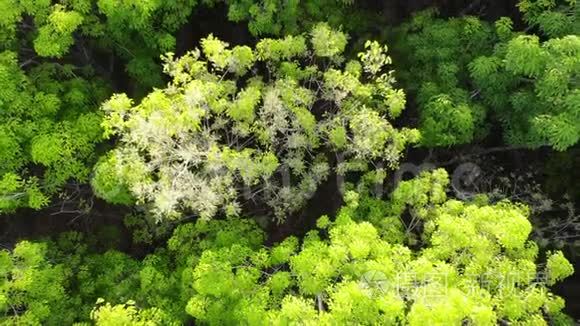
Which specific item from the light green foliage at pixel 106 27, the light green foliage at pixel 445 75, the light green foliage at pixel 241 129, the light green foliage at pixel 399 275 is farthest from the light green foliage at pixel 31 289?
the light green foliage at pixel 445 75

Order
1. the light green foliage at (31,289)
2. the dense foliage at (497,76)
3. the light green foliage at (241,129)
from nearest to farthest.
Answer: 1. the dense foliage at (497,76)
2. the light green foliage at (241,129)
3. the light green foliage at (31,289)

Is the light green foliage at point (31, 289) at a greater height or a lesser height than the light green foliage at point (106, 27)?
lesser

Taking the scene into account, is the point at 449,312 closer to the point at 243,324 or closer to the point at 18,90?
the point at 243,324

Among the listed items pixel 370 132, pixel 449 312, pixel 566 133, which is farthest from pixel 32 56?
pixel 566 133

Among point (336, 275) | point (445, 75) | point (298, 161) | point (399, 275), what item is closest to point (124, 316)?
point (336, 275)

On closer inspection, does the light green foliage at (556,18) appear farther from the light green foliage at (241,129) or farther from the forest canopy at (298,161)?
the light green foliage at (241,129)

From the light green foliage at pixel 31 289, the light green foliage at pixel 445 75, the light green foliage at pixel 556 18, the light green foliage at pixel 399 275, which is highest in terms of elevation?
the light green foliage at pixel 556 18

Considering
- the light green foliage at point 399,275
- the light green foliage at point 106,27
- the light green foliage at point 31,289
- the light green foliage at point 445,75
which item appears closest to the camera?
the light green foliage at point 399,275

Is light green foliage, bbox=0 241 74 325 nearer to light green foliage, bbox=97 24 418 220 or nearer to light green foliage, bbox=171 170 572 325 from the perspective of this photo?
light green foliage, bbox=97 24 418 220
